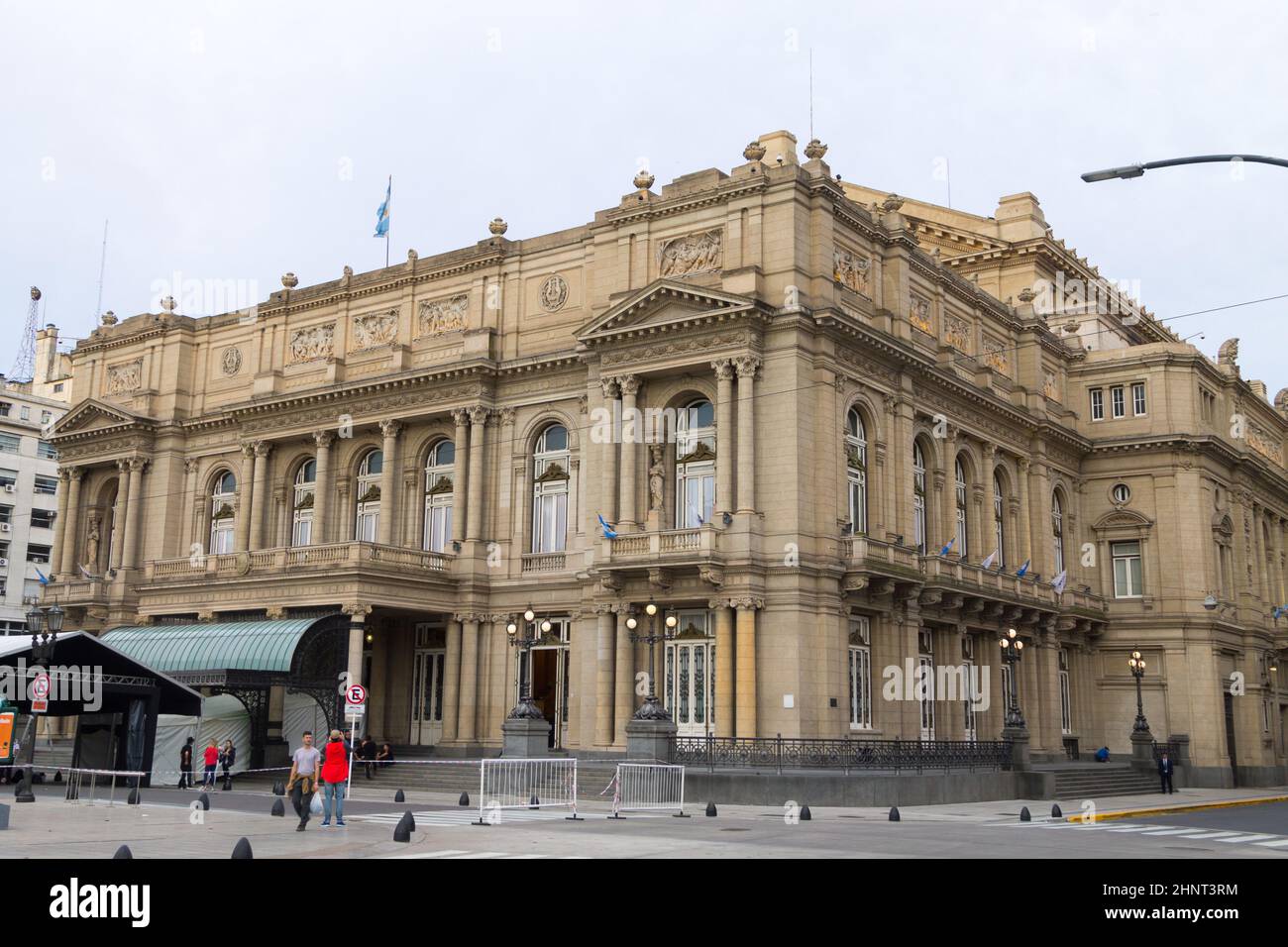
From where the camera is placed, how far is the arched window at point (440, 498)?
5219 cm

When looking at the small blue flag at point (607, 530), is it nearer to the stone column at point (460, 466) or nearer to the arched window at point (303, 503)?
the stone column at point (460, 466)

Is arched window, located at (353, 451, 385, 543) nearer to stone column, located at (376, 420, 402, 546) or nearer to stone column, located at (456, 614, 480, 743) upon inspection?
stone column, located at (376, 420, 402, 546)

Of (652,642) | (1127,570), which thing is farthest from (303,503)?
(1127,570)

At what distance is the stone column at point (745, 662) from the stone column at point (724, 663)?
10.7 inches

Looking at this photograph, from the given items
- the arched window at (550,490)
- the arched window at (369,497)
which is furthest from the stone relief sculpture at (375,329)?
the arched window at (550,490)

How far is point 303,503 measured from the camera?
5641cm

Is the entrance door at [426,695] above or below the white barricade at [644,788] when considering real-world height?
above

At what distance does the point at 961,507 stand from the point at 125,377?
39152 millimetres

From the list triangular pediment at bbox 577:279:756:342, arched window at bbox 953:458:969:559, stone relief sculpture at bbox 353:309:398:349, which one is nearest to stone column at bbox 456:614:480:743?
triangular pediment at bbox 577:279:756:342

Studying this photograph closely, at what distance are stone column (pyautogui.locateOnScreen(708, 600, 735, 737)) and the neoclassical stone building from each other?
11cm

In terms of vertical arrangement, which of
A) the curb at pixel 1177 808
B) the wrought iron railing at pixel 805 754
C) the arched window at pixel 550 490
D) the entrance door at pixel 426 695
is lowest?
the curb at pixel 1177 808

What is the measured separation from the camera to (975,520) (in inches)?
2108
